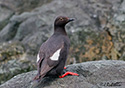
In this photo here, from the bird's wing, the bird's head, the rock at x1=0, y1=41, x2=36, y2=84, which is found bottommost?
the rock at x1=0, y1=41, x2=36, y2=84

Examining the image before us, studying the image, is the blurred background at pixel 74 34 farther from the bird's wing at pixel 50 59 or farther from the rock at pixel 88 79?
the bird's wing at pixel 50 59

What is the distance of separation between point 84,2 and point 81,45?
9.23 feet

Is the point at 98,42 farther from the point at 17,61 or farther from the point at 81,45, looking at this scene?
the point at 17,61

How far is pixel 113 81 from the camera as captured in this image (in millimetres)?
5949

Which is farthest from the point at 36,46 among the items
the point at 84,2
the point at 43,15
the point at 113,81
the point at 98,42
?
the point at 113,81

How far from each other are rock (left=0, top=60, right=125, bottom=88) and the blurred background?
3.17 metres

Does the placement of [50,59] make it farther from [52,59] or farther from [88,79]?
[88,79]

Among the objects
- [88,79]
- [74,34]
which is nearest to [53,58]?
[88,79]

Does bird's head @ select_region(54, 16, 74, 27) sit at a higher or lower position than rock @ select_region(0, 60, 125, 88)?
higher

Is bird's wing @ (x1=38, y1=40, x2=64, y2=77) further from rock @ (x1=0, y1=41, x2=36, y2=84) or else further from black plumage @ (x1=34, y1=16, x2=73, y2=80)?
rock @ (x1=0, y1=41, x2=36, y2=84)

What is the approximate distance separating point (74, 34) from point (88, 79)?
207 inches

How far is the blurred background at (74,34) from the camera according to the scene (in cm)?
1054

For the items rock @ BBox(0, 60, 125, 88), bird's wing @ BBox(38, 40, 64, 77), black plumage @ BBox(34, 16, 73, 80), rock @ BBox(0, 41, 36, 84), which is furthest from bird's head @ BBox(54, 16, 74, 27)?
rock @ BBox(0, 41, 36, 84)

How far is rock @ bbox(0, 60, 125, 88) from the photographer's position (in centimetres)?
585
